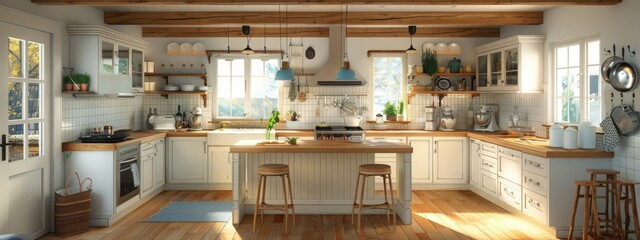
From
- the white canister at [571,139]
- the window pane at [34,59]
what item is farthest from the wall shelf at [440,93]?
the window pane at [34,59]

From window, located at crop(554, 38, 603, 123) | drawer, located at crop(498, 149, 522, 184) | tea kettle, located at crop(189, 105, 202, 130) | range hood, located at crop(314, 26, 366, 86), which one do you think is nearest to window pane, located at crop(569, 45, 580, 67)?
window, located at crop(554, 38, 603, 123)

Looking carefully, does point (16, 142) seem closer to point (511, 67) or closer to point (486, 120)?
point (511, 67)

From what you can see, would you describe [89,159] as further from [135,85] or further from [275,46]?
[275,46]

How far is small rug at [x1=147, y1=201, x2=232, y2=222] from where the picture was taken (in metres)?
5.80

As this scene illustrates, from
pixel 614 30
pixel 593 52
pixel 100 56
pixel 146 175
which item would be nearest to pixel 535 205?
pixel 593 52

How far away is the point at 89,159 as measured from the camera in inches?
219

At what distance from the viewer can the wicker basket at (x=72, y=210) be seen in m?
5.17

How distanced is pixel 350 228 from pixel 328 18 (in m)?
2.83

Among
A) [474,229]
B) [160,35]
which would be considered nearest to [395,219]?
[474,229]

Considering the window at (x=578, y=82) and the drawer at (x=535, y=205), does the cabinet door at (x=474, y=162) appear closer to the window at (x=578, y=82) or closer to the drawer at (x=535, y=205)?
the window at (x=578, y=82)

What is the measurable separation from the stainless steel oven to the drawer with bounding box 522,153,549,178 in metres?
4.53

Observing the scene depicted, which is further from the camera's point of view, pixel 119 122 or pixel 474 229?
pixel 119 122

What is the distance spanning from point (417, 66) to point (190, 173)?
389 centimetres

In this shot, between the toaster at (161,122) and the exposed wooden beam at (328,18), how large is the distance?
157 centimetres
